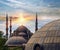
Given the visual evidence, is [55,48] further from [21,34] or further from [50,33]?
[21,34]

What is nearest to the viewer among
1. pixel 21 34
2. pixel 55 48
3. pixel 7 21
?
pixel 55 48

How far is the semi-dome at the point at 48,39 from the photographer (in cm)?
3769

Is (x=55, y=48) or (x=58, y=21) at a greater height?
(x=58, y=21)

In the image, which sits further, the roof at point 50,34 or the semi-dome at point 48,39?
the roof at point 50,34

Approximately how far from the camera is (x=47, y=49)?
124 feet

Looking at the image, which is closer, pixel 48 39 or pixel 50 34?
pixel 48 39

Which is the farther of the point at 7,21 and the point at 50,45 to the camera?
the point at 7,21

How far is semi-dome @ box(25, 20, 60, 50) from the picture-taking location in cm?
3769

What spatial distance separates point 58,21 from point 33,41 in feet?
11.9

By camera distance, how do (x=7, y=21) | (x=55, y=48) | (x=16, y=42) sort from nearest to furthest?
1. (x=55, y=48)
2. (x=16, y=42)
3. (x=7, y=21)

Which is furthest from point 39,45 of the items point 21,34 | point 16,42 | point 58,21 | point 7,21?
point 7,21

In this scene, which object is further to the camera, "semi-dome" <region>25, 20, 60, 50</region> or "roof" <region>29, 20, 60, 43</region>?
"roof" <region>29, 20, 60, 43</region>

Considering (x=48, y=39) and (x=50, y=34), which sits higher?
(x=50, y=34)

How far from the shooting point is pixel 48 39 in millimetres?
38188
